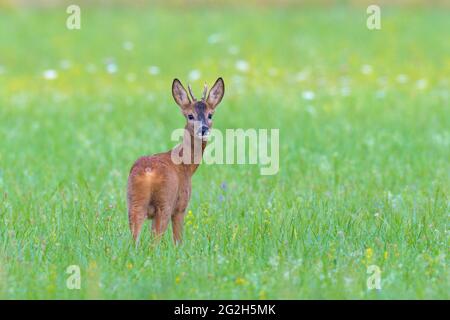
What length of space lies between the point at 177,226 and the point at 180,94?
0.99m

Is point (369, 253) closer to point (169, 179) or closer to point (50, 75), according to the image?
point (169, 179)

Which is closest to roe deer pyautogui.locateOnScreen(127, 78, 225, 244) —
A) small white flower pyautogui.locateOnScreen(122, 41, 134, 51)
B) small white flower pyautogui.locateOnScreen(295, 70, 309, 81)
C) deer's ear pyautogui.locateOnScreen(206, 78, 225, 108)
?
deer's ear pyautogui.locateOnScreen(206, 78, 225, 108)

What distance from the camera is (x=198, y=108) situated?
7.88 meters

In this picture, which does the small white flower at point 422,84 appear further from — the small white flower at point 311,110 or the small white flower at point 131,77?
the small white flower at point 131,77

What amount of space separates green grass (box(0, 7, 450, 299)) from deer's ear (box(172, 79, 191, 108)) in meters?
0.95

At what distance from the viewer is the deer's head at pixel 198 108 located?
787cm

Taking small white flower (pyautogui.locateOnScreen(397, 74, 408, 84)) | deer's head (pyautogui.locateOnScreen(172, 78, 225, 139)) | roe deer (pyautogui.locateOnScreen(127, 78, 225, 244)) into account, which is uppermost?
small white flower (pyautogui.locateOnScreen(397, 74, 408, 84))

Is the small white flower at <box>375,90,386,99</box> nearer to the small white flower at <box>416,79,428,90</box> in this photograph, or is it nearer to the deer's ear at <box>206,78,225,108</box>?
the small white flower at <box>416,79,428,90</box>

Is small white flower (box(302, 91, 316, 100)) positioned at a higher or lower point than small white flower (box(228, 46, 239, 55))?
lower

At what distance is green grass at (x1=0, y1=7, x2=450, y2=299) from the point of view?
7.01 metres

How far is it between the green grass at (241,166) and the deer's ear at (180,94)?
0.95 m

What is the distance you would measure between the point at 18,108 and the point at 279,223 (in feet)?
24.9

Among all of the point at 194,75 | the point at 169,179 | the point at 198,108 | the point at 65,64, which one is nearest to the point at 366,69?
the point at 194,75
